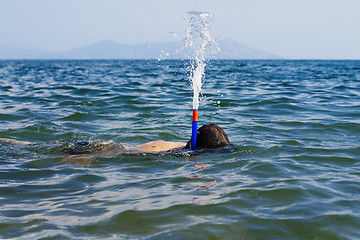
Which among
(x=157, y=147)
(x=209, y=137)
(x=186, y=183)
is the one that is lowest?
(x=186, y=183)

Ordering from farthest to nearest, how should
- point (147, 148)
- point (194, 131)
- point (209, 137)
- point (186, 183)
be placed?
point (147, 148) → point (209, 137) → point (194, 131) → point (186, 183)

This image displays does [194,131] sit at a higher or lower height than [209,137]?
higher

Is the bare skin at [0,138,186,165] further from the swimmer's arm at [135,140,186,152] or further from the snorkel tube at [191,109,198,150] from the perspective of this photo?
the snorkel tube at [191,109,198,150]

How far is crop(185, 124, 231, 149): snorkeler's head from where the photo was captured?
293 inches

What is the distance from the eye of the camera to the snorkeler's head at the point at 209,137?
24.4 ft

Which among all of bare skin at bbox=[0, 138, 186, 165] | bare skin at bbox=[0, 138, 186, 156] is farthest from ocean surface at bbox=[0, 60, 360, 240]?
bare skin at bbox=[0, 138, 186, 156]

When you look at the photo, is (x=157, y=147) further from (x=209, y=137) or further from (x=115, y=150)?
(x=209, y=137)

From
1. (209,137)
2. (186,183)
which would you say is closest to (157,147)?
(209,137)

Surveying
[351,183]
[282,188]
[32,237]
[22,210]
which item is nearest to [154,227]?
[32,237]

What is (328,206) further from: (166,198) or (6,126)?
(6,126)

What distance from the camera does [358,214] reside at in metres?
4.43

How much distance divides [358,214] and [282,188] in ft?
3.58

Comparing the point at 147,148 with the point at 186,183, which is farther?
the point at 147,148

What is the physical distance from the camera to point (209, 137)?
746 cm
